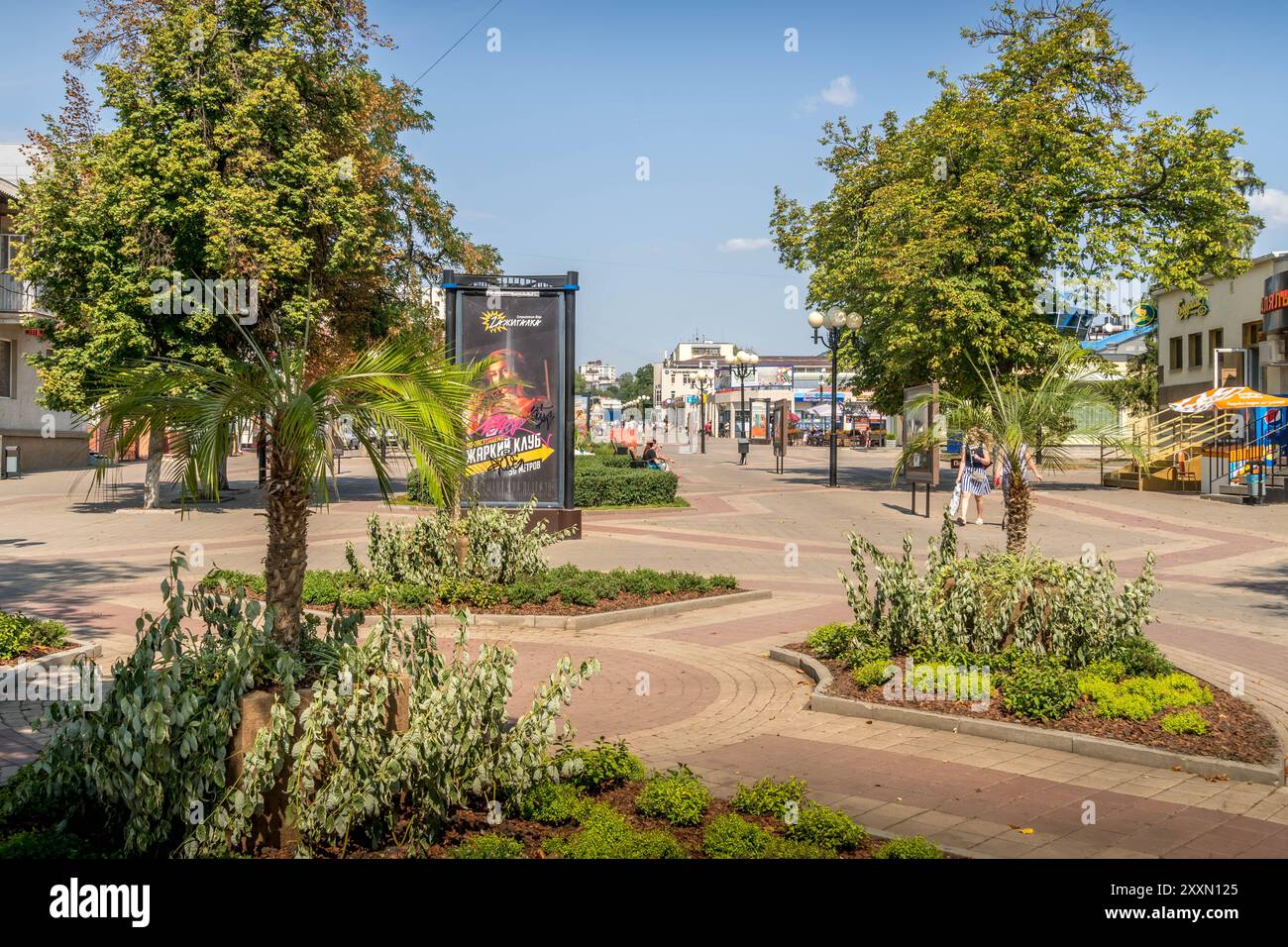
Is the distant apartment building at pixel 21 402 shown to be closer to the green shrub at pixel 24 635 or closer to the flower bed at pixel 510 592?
the flower bed at pixel 510 592

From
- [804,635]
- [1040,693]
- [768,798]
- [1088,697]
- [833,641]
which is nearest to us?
[768,798]

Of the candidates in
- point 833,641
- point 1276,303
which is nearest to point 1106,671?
point 833,641

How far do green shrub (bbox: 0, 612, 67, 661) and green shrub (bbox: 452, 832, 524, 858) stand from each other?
573 cm

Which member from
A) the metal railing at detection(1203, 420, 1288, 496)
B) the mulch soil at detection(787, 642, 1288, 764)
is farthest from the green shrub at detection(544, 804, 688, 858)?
the metal railing at detection(1203, 420, 1288, 496)

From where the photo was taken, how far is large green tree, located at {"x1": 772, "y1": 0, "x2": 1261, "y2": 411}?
2662cm

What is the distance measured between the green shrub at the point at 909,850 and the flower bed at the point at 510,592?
6.53 metres

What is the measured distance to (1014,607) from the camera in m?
8.18

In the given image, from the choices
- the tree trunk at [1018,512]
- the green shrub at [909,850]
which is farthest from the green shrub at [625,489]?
the green shrub at [909,850]

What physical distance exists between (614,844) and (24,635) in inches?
255

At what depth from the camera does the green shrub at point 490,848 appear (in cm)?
447

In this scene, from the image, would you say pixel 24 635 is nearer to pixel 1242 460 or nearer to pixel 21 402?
pixel 1242 460

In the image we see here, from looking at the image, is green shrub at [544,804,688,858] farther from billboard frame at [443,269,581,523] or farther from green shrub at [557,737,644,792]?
billboard frame at [443,269,581,523]
